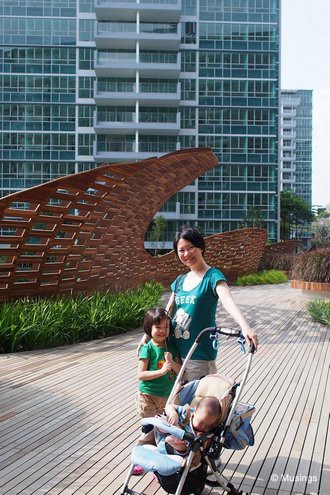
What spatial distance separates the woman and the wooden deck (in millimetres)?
800

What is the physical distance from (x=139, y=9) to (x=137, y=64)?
4660mm

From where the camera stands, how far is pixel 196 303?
3.54 m

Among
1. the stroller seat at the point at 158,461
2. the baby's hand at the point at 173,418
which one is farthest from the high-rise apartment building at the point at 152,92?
the stroller seat at the point at 158,461

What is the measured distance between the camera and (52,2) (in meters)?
47.7

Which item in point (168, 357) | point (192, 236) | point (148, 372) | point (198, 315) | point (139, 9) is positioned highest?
point (139, 9)

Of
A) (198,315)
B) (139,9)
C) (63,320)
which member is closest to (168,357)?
(198,315)

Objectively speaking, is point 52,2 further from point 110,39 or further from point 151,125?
point 151,125

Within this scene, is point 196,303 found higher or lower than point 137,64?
lower

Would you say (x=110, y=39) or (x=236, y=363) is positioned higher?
(x=110, y=39)

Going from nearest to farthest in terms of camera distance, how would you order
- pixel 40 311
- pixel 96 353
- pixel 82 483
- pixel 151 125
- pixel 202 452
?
pixel 202 452 < pixel 82 483 < pixel 96 353 < pixel 40 311 < pixel 151 125

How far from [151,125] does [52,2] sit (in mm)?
14112

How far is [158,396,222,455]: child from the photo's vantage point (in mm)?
3035

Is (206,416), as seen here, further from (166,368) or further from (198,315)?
(198,315)

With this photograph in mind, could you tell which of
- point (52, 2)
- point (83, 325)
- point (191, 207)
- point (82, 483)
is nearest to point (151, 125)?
point (191, 207)
